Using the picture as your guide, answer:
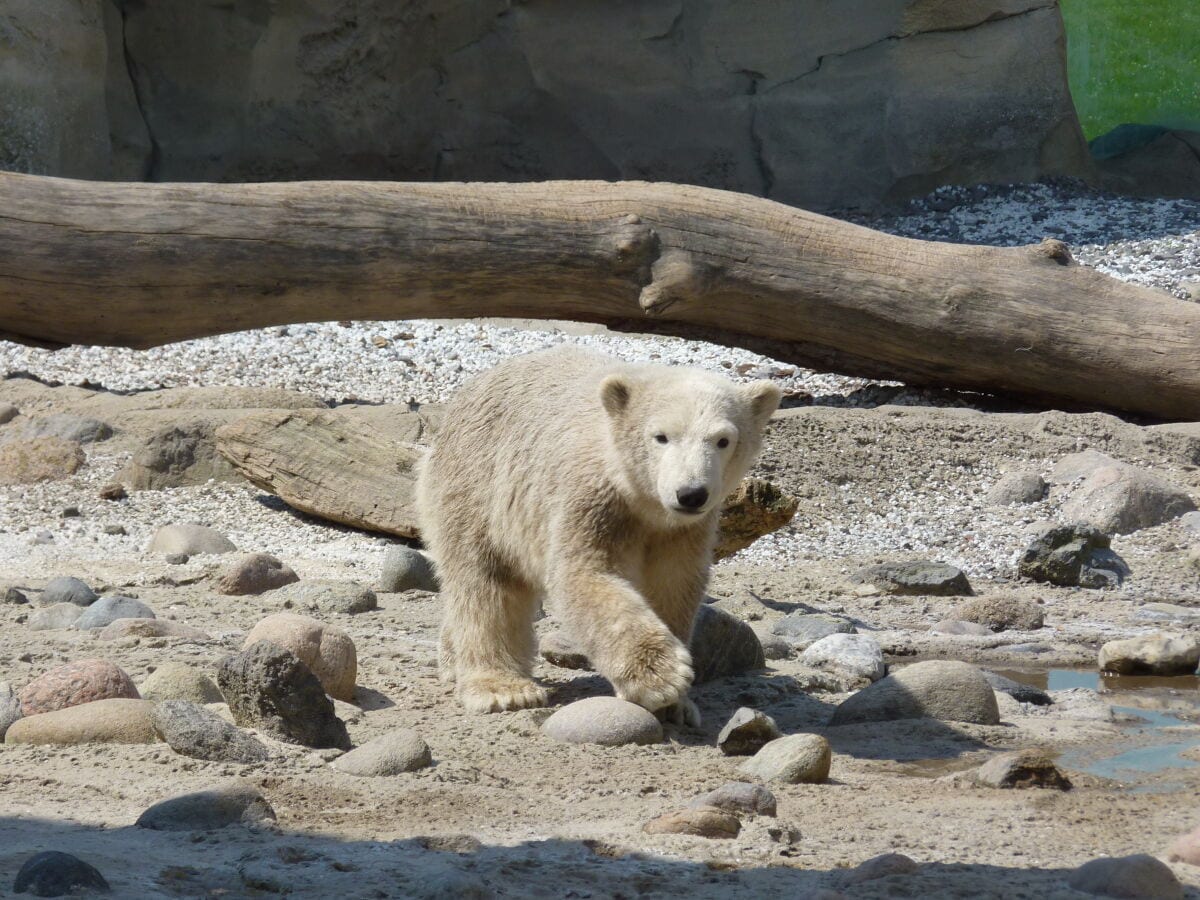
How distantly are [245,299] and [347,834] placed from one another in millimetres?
4856

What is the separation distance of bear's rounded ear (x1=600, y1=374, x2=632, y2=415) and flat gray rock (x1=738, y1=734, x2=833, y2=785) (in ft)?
3.40

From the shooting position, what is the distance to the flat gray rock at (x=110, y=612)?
4602mm

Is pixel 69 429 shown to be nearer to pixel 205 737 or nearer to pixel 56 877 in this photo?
pixel 205 737

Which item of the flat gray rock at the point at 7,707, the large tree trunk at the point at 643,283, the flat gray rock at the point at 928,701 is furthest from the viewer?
the large tree trunk at the point at 643,283

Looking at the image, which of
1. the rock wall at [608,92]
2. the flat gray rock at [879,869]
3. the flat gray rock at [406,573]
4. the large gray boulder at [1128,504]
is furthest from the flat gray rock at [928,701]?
the rock wall at [608,92]

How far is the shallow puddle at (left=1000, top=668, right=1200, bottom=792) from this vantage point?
341 centimetres

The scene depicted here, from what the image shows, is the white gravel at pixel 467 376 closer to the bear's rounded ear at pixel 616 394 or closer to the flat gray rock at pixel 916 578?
the flat gray rock at pixel 916 578

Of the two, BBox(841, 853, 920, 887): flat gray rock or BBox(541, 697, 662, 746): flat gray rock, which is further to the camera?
BBox(541, 697, 662, 746): flat gray rock

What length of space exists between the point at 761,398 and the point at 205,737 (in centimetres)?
182

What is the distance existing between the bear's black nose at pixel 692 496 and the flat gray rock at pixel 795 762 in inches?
25.2

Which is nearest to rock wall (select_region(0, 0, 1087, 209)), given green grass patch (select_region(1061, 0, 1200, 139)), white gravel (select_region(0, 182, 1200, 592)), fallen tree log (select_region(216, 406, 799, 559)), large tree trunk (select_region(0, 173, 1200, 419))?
white gravel (select_region(0, 182, 1200, 592))

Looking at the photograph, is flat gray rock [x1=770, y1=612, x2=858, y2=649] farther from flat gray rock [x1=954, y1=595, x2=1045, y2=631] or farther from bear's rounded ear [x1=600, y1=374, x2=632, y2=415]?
bear's rounded ear [x1=600, y1=374, x2=632, y2=415]

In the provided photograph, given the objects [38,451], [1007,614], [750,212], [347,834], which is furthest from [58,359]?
[347,834]

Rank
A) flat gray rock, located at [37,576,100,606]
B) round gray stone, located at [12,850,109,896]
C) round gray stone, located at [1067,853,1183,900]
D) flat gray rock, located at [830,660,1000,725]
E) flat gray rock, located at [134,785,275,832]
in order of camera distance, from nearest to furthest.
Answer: round gray stone, located at [12,850,109,896] < round gray stone, located at [1067,853,1183,900] < flat gray rock, located at [134,785,275,832] < flat gray rock, located at [830,660,1000,725] < flat gray rock, located at [37,576,100,606]
